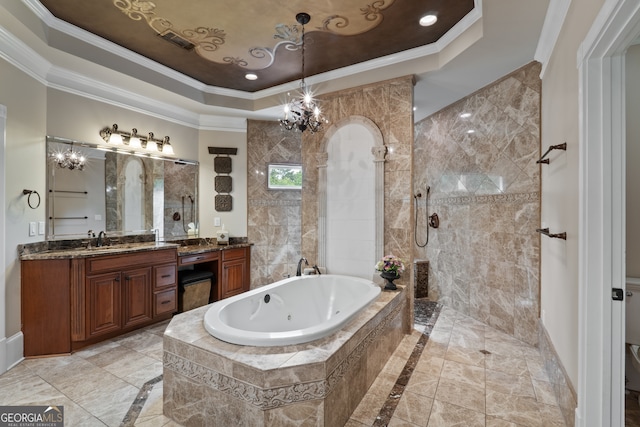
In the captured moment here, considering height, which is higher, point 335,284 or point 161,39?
point 161,39

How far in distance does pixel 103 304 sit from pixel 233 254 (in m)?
1.66

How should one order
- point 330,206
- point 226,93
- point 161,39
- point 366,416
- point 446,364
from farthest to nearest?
point 226,93
point 330,206
point 161,39
point 446,364
point 366,416

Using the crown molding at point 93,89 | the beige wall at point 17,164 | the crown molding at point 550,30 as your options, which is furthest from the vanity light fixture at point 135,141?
the crown molding at point 550,30

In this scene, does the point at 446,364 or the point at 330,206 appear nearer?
the point at 446,364

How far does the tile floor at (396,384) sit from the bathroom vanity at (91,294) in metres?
0.18

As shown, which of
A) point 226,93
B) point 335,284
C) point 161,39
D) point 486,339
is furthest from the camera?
point 226,93

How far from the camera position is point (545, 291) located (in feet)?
8.28

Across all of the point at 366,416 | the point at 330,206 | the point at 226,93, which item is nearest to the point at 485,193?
the point at 330,206

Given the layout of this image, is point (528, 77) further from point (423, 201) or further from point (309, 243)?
point (309, 243)

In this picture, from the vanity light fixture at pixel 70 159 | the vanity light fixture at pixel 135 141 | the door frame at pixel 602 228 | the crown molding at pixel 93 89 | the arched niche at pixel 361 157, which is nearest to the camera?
the door frame at pixel 602 228

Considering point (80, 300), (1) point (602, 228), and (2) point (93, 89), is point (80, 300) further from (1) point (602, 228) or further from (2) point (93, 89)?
(1) point (602, 228)

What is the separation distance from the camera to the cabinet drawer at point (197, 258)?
365 centimetres

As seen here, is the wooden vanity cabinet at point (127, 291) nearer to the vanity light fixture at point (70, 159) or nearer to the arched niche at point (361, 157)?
the vanity light fixture at point (70, 159)

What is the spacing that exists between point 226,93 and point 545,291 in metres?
4.24
